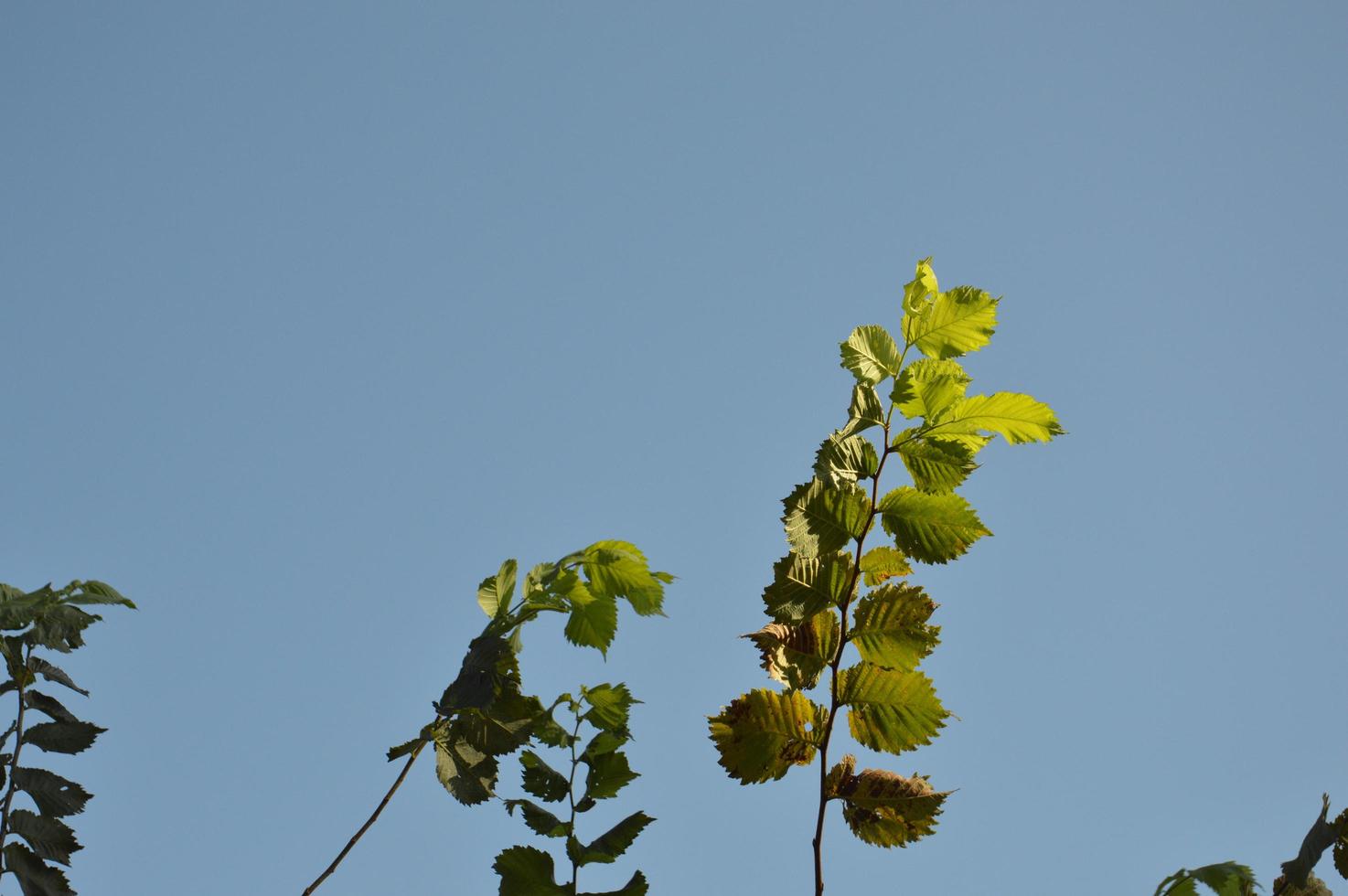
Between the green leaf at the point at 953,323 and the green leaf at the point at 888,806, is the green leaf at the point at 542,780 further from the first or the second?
the green leaf at the point at 953,323

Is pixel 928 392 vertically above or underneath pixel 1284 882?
above

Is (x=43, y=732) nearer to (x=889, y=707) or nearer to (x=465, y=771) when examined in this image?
(x=465, y=771)

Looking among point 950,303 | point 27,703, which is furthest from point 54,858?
point 950,303

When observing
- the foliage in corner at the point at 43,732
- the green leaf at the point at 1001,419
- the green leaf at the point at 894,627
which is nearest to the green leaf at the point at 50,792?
the foliage in corner at the point at 43,732

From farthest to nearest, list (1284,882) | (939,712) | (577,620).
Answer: (577,620) → (939,712) → (1284,882)

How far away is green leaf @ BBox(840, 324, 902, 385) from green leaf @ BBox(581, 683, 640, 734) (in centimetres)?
70

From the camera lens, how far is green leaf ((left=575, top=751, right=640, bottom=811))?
2.25 meters

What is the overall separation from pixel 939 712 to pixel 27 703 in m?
1.60

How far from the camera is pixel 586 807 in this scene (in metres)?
2.25

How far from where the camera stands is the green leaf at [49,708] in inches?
91.9

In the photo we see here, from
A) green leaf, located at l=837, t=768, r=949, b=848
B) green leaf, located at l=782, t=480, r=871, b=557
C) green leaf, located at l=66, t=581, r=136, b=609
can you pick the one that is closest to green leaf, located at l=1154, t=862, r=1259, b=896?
green leaf, located at l=837, t=768, r=949, b=848

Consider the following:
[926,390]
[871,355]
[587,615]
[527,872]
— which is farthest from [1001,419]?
[527,872]

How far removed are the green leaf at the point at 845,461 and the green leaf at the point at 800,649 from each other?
22cm

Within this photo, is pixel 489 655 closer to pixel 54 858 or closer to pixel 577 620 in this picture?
pixel 577 620
